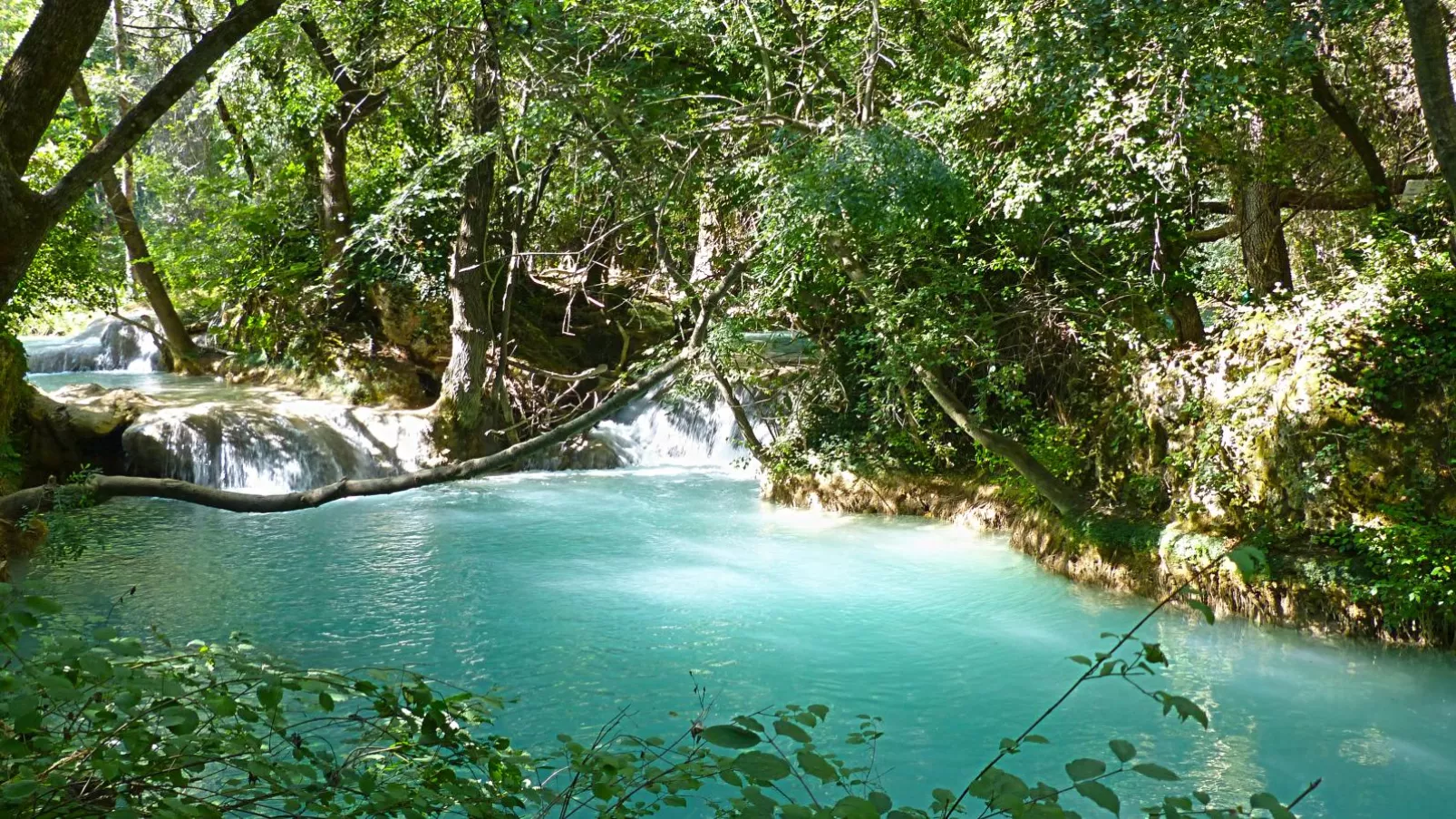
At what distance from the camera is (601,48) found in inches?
359

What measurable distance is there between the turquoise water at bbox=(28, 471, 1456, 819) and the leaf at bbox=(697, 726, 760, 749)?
3.08m

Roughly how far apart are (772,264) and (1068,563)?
3.83m

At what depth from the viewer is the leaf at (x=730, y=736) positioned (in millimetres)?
2117

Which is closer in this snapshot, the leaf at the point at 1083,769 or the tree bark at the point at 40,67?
the leaf at the point at 1083,769

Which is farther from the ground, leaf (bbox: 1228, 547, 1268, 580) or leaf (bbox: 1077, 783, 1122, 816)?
leaf (bbox: 1228, 547, 1268, 580)

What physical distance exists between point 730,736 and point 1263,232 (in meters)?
9.18

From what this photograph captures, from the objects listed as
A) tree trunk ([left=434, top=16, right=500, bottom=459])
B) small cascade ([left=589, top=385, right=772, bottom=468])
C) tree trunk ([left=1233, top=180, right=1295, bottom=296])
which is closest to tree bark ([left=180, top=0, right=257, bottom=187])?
tree trunk ([left=434, top=16, right=500, bottom=459])

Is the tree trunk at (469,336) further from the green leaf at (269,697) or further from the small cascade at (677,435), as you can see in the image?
the green leaf at (269,697)

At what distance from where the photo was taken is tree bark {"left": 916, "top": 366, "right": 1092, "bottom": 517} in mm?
9188

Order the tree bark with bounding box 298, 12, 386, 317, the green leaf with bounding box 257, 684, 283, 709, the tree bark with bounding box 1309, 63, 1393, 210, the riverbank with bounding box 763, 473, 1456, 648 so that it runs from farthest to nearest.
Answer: the tree bark with bounding box 298, 12, 386, 317 → the tree bark with bounding box 1309, 63, 1393, 210 → the riverbank with bounding box 763, 473, 1456, 648 → the green leaf with bounding box 257, 684, 283, 709

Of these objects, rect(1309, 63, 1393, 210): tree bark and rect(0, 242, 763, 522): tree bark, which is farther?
rect(1309, 63, 1393, 210): tree bark

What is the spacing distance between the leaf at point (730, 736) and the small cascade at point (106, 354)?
2166 cm

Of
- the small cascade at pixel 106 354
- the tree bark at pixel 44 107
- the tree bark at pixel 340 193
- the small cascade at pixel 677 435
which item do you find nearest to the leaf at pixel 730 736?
the tree bark at pixel 44 107

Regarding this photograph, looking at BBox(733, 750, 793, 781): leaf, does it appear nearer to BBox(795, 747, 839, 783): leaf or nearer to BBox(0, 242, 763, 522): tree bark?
BBox(795, 747, 839, 783): leaf
